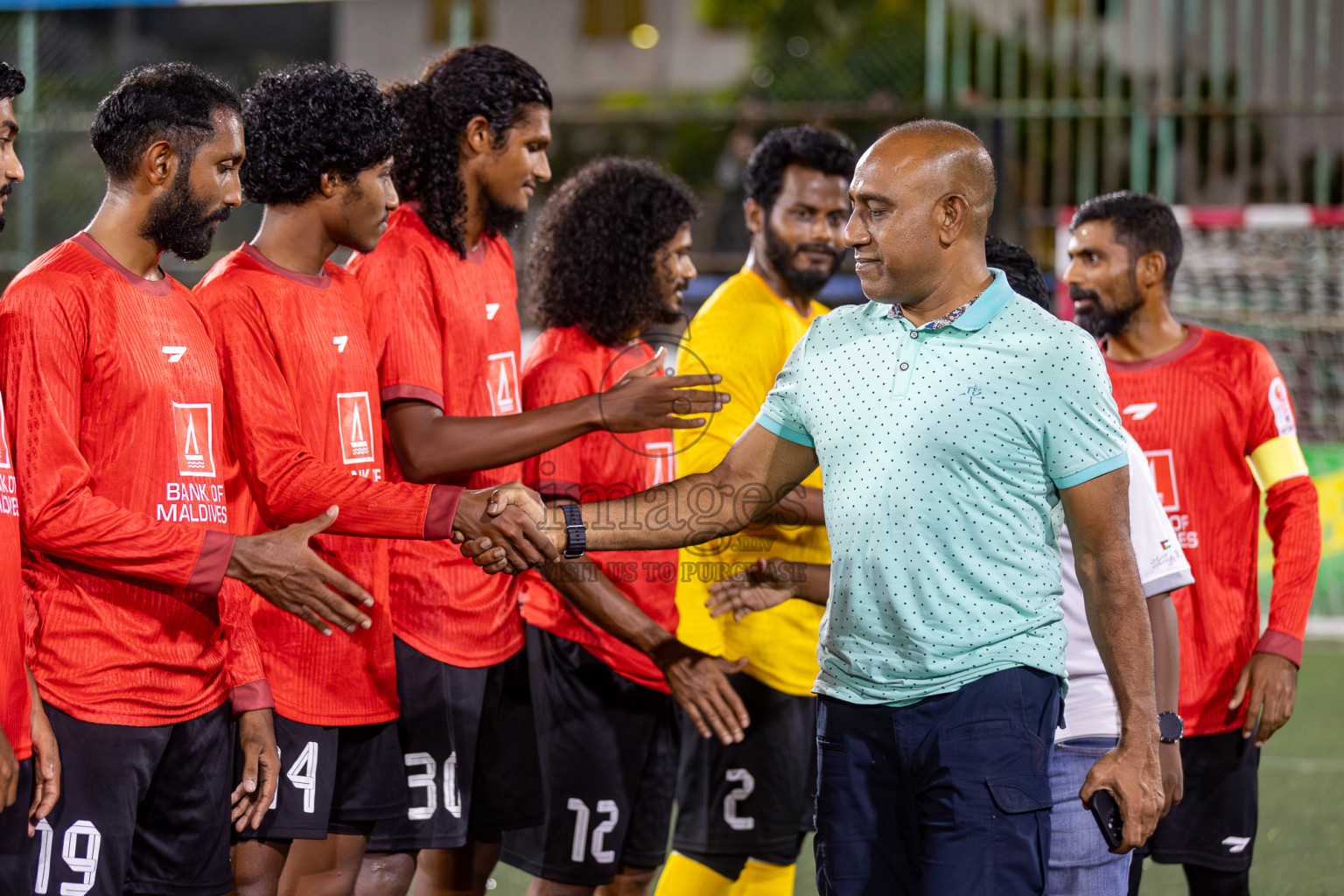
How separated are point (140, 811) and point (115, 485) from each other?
2.31ft

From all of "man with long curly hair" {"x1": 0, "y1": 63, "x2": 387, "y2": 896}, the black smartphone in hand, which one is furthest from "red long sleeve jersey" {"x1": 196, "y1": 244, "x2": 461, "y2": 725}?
the black smartphone in hand

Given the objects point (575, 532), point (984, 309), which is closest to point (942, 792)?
point (984, 309)

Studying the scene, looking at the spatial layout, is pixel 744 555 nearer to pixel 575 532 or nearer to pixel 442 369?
pixel 575 532

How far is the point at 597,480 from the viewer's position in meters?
3.92

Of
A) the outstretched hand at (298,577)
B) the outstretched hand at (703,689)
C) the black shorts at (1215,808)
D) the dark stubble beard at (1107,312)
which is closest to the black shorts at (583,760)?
the outstretched hand at (703,689)

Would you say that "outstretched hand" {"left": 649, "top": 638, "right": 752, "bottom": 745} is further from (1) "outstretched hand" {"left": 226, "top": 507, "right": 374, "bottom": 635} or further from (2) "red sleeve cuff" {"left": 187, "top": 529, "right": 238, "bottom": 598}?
(2) "red sleeve cuff" {"left": 187, "top": 529, "right": 238, "bottom": 598}

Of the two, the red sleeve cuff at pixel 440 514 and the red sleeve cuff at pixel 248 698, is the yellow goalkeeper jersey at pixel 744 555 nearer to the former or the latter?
the red sleeve cuff at pixel 440 514

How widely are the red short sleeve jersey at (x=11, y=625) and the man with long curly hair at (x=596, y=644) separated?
57.9 inches

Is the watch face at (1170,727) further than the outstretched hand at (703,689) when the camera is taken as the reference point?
No

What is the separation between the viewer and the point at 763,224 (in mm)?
4703

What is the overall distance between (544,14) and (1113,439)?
490 inches

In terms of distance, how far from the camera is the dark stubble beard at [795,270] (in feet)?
14.9

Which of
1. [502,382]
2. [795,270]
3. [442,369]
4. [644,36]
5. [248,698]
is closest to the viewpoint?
[248,698]

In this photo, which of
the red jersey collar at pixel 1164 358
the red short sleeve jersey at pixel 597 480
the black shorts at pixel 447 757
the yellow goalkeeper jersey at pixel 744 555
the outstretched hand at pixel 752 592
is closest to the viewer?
the black shorts at pixel 447 757
